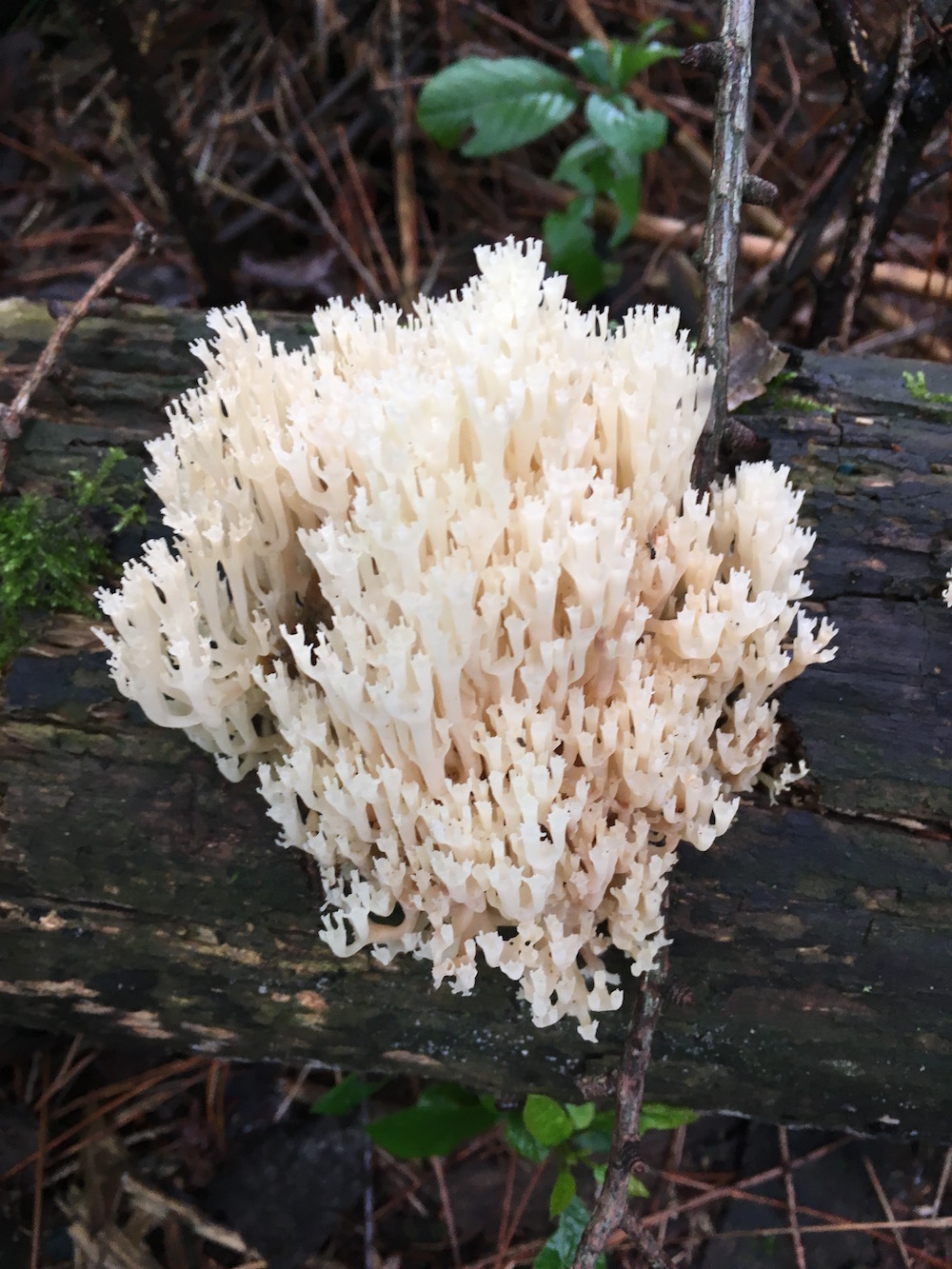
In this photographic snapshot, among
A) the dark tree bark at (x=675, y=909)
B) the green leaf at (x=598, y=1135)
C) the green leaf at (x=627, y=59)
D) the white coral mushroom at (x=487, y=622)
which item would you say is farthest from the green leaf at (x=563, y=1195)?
the green leaf at (x=627, y=59)

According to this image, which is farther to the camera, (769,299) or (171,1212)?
(769,299)

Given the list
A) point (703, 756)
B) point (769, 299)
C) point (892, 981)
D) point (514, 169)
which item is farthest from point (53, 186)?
point (892, 981)

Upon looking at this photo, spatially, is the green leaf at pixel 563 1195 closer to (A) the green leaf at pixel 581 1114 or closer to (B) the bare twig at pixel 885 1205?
(A) the green leaf at pixel 581 1114

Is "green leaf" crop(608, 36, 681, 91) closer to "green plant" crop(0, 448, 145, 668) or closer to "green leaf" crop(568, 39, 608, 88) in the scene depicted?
"green leaf" crop(568, 39, 608, 88)

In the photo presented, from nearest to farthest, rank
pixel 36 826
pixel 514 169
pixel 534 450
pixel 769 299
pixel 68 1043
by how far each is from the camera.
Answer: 1. pixel 534 450
2. pixel 36 826
3. pixel 68 1043
4. pixel 769 299
5. pixel 514 169

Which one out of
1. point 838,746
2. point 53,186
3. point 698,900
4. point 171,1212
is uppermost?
point 53,186

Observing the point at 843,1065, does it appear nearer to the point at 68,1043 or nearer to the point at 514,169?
the point at 68,1043

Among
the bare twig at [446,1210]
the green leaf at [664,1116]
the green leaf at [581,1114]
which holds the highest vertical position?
the green leaf at [664,1116]
